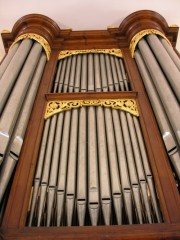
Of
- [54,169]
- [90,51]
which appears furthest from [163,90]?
[90,51]

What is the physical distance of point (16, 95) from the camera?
283cm

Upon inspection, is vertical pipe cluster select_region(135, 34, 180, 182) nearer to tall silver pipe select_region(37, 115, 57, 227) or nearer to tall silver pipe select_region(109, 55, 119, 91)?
tall silver pipe select_region(109, 55, 119, 91)

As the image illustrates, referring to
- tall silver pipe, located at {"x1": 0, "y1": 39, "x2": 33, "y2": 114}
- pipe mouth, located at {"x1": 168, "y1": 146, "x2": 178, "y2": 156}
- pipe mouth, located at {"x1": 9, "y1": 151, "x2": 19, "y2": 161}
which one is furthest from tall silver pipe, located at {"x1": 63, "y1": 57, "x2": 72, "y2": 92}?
pipe mouth, located at {"x1": 168, "y1": 146, "x2": 178, "y2": 156}

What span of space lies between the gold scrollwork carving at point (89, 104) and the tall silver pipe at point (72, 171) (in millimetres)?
185

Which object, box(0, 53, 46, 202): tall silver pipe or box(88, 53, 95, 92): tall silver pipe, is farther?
box(88, 53, 95, 92): tall silver pipe

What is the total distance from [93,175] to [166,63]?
1.56 metres

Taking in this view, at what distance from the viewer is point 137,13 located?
420 cm

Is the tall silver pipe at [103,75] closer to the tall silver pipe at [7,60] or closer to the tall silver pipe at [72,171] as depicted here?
the tall silver pipe at [72,171]

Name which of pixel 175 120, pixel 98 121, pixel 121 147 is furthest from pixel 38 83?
pixel 175 120

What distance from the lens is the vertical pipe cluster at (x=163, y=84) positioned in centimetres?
240

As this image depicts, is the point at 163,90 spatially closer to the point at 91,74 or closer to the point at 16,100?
the point at 91,74

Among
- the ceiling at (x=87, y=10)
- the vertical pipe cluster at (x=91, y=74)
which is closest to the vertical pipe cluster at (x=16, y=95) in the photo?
the vertical pipe cluster at (x=91, y=74)

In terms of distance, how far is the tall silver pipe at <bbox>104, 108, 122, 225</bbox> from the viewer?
1.98 meters

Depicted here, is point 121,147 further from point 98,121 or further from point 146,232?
point 146,232
